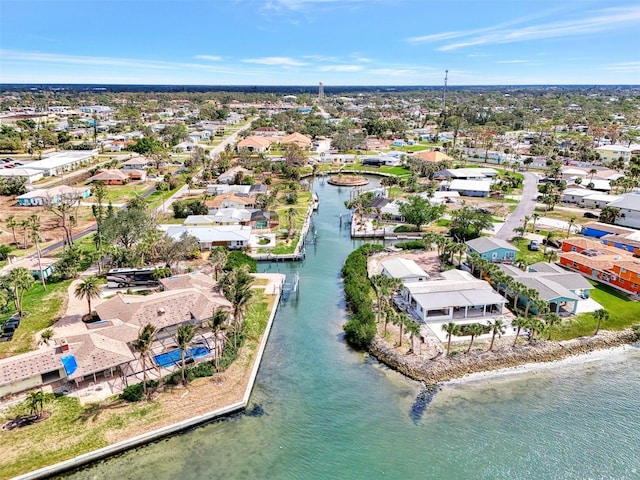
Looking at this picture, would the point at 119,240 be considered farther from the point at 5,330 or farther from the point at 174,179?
the point at 174,179

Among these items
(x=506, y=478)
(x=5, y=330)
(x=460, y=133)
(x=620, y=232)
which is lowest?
(x=506, y=478)

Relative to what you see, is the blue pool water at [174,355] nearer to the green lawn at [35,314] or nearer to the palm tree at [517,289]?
the green lawn at [35,314]

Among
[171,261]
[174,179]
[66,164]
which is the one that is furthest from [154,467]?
[66,164]

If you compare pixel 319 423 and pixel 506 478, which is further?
pixel 319 423

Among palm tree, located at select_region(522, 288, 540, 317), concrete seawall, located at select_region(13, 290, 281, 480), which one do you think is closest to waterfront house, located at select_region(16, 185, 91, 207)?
concrete seawall, located at select_region(13, 290, 281, 480)

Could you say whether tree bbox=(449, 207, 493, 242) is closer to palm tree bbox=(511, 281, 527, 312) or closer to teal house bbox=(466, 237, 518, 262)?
teal house bbox=(466, 237, 518, 262)

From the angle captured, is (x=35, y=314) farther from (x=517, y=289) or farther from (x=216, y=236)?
(x=517, y=289)

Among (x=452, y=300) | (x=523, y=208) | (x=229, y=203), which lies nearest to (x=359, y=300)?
(x=452, y=300)
